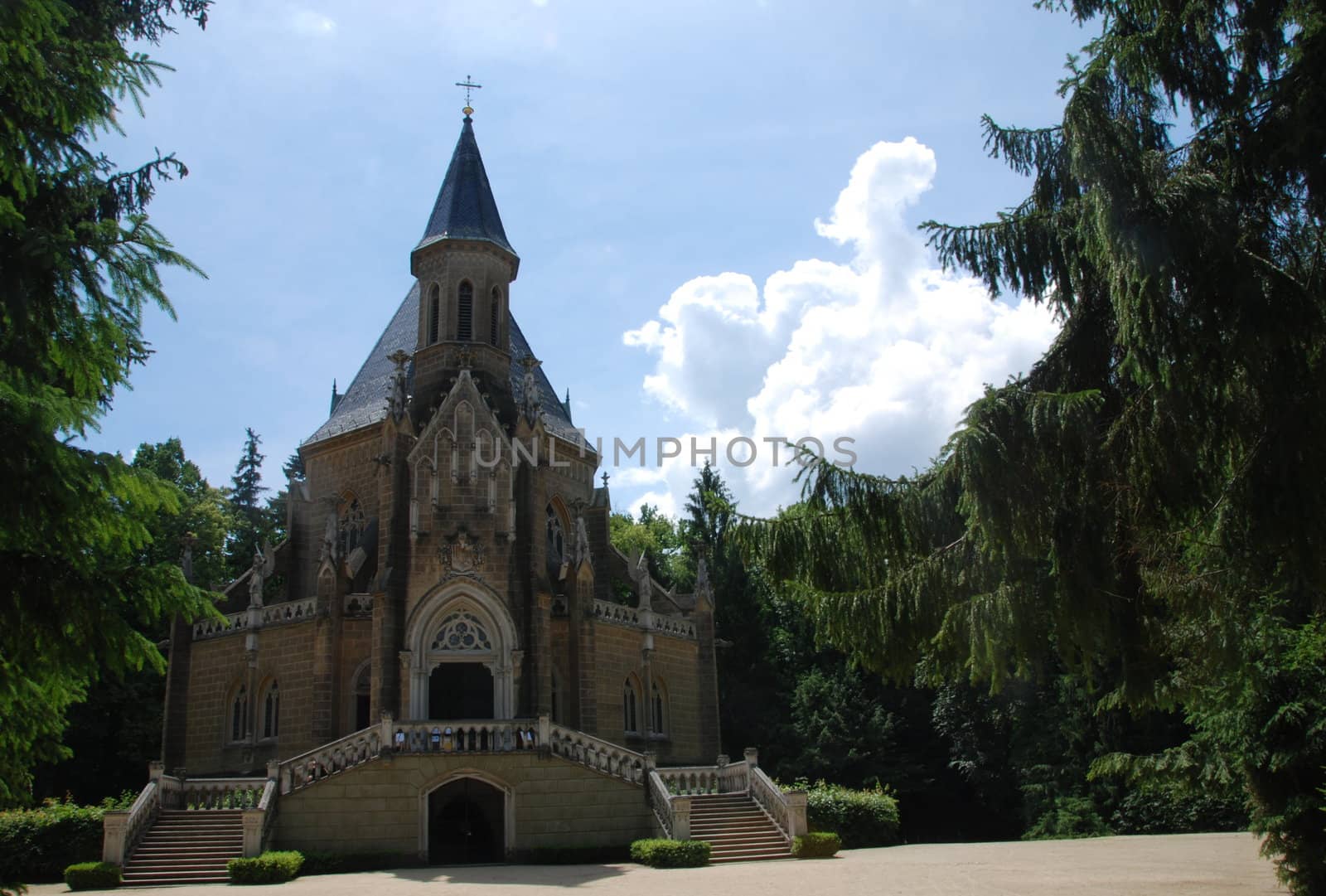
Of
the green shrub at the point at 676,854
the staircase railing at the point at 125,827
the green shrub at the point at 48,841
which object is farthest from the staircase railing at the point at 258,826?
the green shrub at the point at 676,854

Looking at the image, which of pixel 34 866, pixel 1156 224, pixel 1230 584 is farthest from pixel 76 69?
pixel 34 866

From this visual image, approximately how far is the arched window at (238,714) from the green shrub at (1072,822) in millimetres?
23893

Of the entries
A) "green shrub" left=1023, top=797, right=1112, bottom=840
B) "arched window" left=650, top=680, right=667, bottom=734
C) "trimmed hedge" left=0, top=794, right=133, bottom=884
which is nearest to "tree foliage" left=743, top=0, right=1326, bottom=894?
"trimmed hedge" left=0, top=794, right=133, bottom=884

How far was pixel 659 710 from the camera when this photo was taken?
31.1 meters

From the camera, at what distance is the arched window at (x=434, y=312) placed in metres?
32.1

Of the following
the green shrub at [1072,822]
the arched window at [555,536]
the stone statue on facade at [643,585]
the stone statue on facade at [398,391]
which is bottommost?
the green shrub at [1072,822]

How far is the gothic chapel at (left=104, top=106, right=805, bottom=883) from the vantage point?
22.8 metres

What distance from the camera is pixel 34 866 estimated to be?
70.6 feet

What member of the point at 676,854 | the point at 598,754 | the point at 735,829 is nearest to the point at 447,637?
the point at 598,754

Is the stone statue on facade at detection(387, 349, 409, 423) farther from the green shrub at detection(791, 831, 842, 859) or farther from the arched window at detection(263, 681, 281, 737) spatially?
Answer: the green shrub at detection(791, 831, 842, 859)

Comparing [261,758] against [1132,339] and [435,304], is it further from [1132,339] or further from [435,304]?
[1132,339]

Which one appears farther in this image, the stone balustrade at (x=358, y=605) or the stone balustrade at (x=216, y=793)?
the stone balustrade at (x=358, y=605)

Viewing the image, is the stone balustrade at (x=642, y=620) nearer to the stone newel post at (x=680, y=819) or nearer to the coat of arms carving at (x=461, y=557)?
the coat of arms carving at (x=461, y=557)

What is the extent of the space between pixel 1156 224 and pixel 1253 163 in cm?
179
